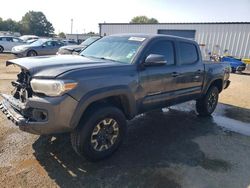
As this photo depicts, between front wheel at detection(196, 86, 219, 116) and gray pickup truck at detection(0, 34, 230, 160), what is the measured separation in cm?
123

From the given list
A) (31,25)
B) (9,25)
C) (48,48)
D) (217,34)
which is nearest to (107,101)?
(48,48)

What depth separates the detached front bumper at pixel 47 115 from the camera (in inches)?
119

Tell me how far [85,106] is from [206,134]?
299cm

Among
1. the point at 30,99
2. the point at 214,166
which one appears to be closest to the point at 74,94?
the point at 30,99

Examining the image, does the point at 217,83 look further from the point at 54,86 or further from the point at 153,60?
the point at 54,86

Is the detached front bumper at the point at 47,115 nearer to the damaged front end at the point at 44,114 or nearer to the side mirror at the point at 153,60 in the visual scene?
the damaged front end at the point at 44,114

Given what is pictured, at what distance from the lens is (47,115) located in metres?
3.03

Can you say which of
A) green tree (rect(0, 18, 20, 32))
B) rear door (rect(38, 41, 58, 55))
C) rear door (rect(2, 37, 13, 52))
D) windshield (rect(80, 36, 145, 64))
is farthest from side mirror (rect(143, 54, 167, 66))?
green tree (rect(0, 18, 20, 32))

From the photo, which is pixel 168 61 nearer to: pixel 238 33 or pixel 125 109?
pixel 125 109

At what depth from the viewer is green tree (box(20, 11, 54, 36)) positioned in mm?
87025

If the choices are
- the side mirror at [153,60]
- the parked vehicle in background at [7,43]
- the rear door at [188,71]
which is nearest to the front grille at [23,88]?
the side mirror at [153,60]

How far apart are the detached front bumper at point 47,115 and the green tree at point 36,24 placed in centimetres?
8755

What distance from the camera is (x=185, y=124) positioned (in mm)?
5699

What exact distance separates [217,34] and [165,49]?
67.3ft
